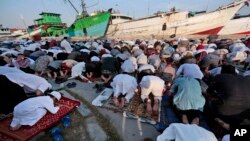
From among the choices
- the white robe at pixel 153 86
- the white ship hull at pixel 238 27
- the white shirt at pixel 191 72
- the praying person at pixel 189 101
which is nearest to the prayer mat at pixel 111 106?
the white robe at pixel 153 86

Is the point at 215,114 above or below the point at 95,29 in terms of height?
below

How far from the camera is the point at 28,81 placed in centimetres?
419

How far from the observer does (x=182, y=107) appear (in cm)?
377

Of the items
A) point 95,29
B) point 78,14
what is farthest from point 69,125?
point 78,14

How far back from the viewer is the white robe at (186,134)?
225 cm

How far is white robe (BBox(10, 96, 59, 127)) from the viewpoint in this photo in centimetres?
349

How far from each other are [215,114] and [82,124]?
9.26 ft

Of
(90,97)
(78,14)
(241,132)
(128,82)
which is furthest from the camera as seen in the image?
(78,14)

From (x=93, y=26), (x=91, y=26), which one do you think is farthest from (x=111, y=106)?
(x=91, y=26)

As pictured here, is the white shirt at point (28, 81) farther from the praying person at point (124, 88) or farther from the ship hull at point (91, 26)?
the ship hull at point (91, 26)

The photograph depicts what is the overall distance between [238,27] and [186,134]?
74.9 feet

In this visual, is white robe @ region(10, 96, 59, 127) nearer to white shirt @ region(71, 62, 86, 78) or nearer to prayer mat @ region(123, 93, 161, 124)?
prayer mat @ region(123, 93, 161, 124)

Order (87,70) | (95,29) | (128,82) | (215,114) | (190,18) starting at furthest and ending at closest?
(95,29)
(190,18)
(87,70)
(128,82)
(215,114)

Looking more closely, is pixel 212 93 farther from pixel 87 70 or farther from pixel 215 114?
pixel 87 70
